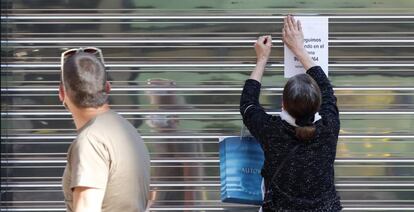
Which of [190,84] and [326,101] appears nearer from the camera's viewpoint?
[326,101]

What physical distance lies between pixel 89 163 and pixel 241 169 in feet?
4.05

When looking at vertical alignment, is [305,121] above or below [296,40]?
below

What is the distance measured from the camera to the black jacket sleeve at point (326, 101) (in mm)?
3525

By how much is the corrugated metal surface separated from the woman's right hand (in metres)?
0.10

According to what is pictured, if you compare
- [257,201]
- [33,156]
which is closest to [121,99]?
[33,156]

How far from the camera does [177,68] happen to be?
4.26m

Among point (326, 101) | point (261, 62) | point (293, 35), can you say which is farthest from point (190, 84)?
point (326, 101)

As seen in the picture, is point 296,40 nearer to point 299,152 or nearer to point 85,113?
point 299,152

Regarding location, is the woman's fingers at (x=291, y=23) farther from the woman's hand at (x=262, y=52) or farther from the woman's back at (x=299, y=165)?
the woman's back at (x=299, y=165)

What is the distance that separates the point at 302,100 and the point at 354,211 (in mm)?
1265

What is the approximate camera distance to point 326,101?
145 inches

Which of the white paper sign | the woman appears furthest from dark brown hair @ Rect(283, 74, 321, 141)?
the white paper sign

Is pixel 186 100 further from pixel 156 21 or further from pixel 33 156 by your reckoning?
pixel 33 156

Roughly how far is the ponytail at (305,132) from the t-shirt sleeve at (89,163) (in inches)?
37.7
